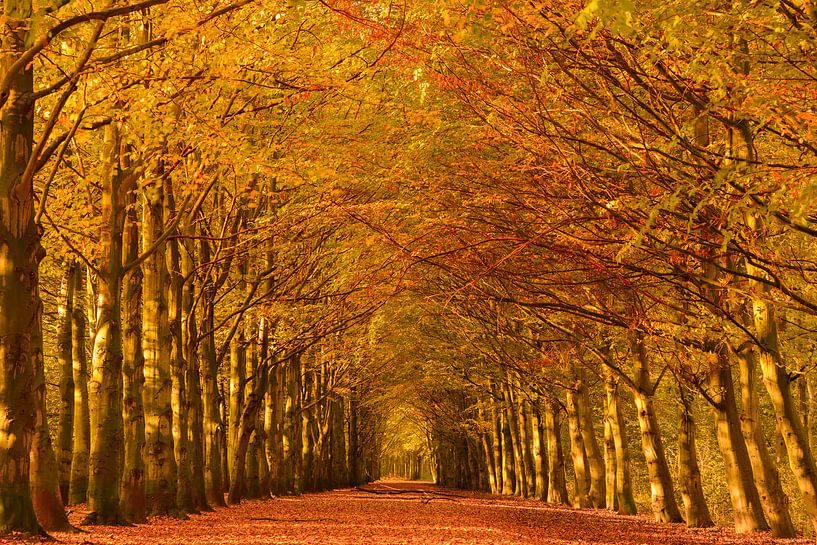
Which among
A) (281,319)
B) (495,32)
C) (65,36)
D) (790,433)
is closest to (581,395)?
(281,319)

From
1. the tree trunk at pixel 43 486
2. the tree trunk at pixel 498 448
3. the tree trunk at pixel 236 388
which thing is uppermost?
the tree trunk at pixel 236 388

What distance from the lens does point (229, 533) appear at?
13.9 meters

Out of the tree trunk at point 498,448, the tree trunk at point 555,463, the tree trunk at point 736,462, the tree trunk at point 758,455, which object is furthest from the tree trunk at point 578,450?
the tree trunk at point 498,448

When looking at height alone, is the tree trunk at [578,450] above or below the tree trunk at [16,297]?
below

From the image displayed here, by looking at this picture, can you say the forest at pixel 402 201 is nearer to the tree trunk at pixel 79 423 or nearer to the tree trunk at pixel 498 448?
the tree trunk at pixel 79 423

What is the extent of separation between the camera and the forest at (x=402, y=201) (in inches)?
348

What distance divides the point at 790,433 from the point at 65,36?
41.6 feet

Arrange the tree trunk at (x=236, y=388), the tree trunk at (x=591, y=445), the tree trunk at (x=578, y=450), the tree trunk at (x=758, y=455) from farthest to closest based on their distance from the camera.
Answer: the tree trunk at (x=578, y=450) < the tree trunk at (x=591, y=445) < the tree trunk at (x=236, y=388) < the tree trunk at (x=758, y=455)

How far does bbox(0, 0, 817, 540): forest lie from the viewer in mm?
8852

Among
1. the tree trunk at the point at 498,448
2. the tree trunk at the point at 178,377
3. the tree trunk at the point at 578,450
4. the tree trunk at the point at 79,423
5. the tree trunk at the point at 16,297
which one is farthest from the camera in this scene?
the tree trunk at the point at 498,448

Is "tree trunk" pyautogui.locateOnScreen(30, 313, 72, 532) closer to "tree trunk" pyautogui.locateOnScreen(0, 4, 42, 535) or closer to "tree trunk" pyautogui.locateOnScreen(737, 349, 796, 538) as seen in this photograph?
"tree trunk" pyautogui.locateOnScreen(0, 4, 42, 535)

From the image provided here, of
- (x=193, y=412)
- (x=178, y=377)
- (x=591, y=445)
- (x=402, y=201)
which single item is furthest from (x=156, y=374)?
(x=591, y=445)

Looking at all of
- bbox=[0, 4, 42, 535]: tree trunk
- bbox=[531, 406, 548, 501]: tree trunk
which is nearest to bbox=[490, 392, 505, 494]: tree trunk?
bbox=[531, 406, 548, 501]: tree trunk

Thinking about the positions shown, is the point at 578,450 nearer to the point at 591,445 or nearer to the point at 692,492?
the point at 591,445
